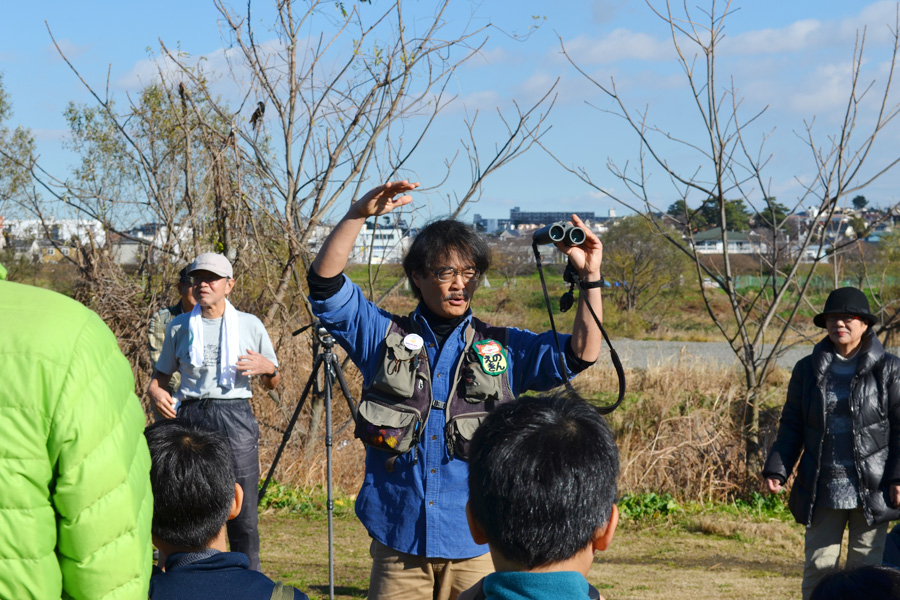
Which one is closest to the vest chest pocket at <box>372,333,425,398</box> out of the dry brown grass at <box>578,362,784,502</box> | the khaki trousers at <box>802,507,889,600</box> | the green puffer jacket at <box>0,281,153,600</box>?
the green puffer jacket at <box>0,281,153,600</box>

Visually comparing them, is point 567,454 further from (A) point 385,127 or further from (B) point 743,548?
(A) point 385,127

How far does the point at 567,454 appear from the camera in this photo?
1.56m

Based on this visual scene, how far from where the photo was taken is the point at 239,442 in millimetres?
4496

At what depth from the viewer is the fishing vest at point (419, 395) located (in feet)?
8.75

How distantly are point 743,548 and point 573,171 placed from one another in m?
3.17

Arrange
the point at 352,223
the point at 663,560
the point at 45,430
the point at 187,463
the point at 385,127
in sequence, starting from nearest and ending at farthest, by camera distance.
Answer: the point at 45,430 < the point at 187,463 < the point at 352,223 < the point at 663,560 < the point at 385,127

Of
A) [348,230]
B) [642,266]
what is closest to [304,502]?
[348,230]

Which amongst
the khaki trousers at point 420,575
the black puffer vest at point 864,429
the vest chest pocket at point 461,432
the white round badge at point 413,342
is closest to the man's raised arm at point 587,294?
Answer: the vest chest pocket at point 461,432

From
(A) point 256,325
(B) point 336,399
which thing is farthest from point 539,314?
(A) point 256,325

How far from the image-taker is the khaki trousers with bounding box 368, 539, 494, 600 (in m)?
2.69

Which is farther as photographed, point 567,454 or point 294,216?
point 294,216

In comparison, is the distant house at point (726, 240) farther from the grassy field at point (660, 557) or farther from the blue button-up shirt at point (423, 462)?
the blue button-up shirt at point (423, 462)

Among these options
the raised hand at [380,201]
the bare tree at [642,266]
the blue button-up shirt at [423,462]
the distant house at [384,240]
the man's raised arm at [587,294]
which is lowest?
the blue button-up shirt at [423,462]

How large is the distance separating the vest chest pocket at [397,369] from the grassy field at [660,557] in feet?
8.18
